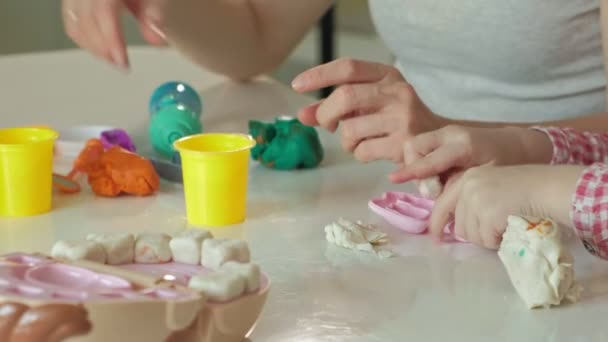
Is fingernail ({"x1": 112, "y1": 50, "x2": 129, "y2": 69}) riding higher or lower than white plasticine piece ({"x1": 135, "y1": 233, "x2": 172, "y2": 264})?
higher

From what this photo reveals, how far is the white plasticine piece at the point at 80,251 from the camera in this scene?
28.0 inches

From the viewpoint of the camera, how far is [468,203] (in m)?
0.88

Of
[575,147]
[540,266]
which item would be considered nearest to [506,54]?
[575,147]

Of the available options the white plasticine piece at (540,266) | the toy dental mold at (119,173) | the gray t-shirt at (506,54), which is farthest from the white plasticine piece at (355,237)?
the gray t-shirt at (506,54)

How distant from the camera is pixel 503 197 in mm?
863

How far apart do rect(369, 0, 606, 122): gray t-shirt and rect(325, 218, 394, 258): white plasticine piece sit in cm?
51

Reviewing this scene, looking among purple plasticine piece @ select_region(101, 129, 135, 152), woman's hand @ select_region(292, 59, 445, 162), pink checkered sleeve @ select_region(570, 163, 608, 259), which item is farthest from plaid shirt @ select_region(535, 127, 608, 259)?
purple plasticine piece @ select_region(101, 129, 135, 152)

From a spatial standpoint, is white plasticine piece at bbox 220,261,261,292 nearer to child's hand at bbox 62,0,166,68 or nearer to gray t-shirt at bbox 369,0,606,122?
child's hand at bbox 62,0,166,68

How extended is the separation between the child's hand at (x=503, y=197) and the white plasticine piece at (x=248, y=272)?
0.28m

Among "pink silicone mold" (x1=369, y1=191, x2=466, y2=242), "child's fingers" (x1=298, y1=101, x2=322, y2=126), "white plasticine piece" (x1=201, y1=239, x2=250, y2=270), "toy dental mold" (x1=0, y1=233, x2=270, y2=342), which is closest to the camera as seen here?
"toy dental mold" (x1=0, y1=233, x2=270, y2=342)

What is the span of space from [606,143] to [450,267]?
351 mm

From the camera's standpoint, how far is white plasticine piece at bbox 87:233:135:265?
731 millimetres

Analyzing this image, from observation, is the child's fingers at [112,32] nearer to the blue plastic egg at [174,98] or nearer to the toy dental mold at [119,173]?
the toy dental mold at [119,173]

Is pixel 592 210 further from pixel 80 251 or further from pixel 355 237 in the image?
pixel 80 251
